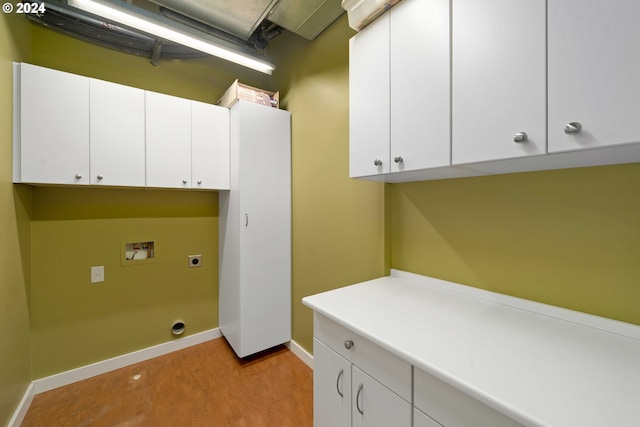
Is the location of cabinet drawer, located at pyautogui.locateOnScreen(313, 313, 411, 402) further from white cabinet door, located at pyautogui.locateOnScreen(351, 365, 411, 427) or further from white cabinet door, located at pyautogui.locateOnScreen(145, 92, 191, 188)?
white cabinet door, located at pyautogui.locateOnScreen(145, 92, 191, 188)

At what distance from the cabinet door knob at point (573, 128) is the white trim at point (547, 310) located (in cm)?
72

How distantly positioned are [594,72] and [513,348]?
2.78 ft

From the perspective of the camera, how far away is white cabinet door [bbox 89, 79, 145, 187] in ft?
5.69

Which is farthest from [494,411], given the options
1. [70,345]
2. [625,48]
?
[70,345]

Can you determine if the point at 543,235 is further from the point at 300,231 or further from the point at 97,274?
the point at 97,274

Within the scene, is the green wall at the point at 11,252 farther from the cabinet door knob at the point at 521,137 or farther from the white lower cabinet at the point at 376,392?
the cabinet door knob at the point at 521,137

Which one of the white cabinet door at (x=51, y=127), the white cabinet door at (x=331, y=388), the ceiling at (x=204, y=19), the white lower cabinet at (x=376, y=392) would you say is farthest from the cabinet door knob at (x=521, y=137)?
the white cabinet door at (x=51, y=127)

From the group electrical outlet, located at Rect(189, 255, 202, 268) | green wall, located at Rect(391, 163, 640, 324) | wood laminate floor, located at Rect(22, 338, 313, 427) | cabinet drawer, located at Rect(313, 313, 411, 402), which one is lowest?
wood laminate floor, located at Rect(22, 338, 313, 427)

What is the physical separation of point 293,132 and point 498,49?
1.72 metres

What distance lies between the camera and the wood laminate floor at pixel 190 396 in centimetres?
160

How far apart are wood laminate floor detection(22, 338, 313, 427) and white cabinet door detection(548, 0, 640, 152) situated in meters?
2.00

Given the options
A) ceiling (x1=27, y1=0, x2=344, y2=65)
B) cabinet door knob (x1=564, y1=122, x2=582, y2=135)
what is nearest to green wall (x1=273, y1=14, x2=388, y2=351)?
ceiling (x1=27, y1=0, x2=344, y2=65)

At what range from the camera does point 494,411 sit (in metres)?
0.64

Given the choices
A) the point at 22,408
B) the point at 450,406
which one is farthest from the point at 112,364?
the point at 450,406
